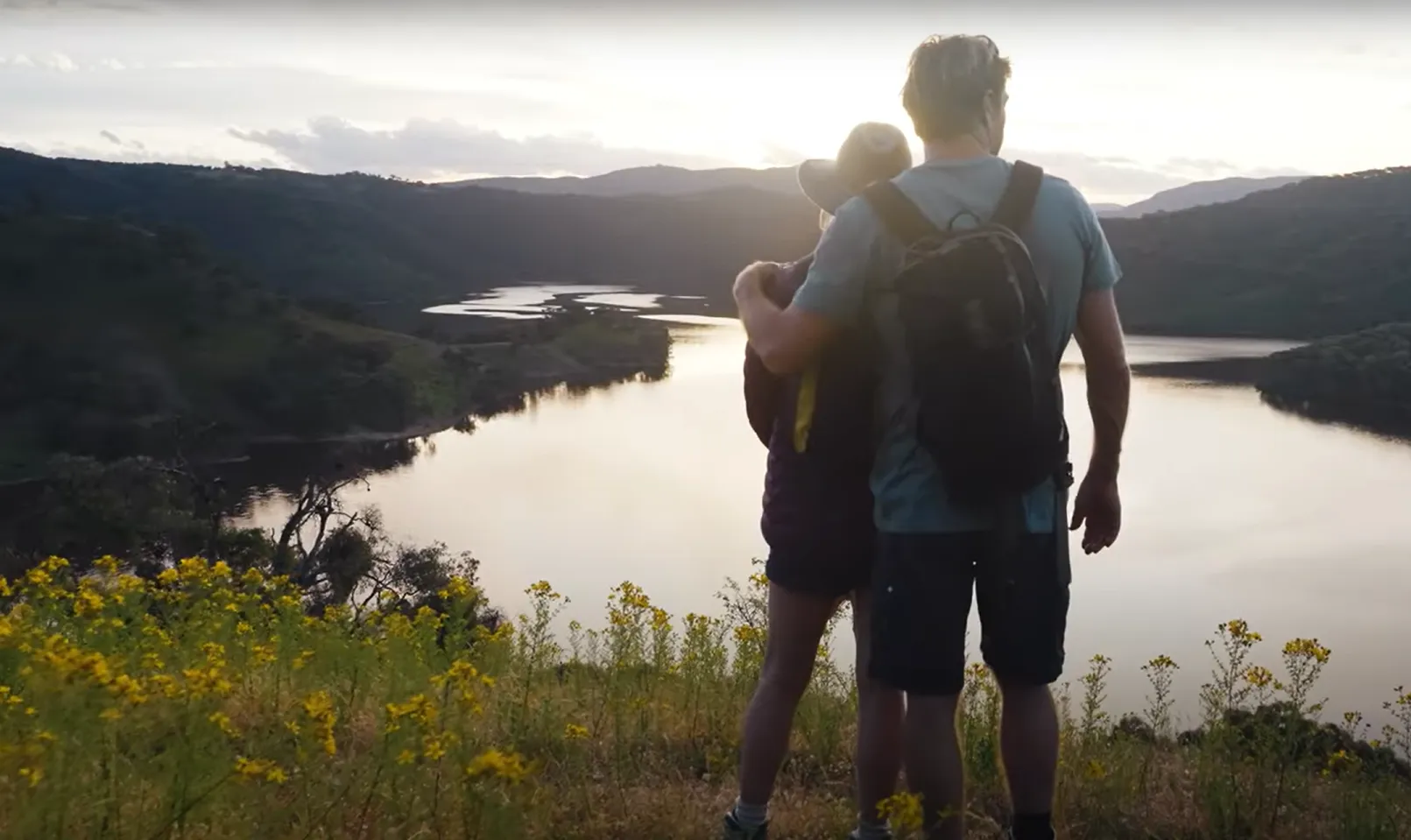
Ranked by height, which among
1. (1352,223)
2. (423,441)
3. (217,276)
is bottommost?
(423,441)

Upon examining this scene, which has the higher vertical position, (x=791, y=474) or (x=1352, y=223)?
(x=1352, y=223)

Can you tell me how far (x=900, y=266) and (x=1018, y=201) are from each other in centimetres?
18

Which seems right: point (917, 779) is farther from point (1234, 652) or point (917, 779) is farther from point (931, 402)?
point (1234, 652)

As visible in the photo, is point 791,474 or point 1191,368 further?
point 1191,368

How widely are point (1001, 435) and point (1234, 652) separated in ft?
5.15

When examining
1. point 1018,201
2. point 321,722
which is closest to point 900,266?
point 1018,201

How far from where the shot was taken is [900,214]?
5.05 feet

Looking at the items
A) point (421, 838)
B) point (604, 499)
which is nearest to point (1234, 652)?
point (421, 838)

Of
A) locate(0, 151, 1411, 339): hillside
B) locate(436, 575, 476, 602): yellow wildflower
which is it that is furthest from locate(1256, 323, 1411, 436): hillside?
locate(436, 575, 476, 602): yellow wildflower

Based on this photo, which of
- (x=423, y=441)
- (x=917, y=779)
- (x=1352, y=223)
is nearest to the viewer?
(x=917, y=779)

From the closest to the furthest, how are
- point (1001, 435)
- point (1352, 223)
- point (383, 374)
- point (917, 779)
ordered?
1. point (1001, 435)
2. point (917, 779)
3. point (383, 374)
4. point (1352, 223)

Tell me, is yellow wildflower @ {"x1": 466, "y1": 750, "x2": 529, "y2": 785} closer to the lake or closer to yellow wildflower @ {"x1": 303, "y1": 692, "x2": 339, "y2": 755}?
yellow wildflower @ {"x1": 303, "y1": 692, "x2": 339, "y2": 755}

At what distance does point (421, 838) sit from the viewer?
170cm

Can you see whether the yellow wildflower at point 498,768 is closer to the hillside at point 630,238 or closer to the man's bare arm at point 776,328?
the man's bare arm at point 776,328
